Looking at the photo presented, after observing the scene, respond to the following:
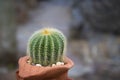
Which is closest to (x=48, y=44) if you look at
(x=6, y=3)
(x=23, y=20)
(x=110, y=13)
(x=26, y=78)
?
(x=26, y=78)

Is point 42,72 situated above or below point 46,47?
below

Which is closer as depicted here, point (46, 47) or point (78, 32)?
point (46, 47)

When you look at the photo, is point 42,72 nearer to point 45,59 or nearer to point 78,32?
point 45,59

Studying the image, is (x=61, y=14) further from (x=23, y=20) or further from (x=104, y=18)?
(x=104, y=18)

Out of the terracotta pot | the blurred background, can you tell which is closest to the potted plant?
the terracotta pot

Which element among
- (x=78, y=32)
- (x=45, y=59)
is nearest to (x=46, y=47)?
(x=45, y=59)

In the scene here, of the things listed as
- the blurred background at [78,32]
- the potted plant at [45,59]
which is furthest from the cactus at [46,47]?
the blurred background at [78,32]
